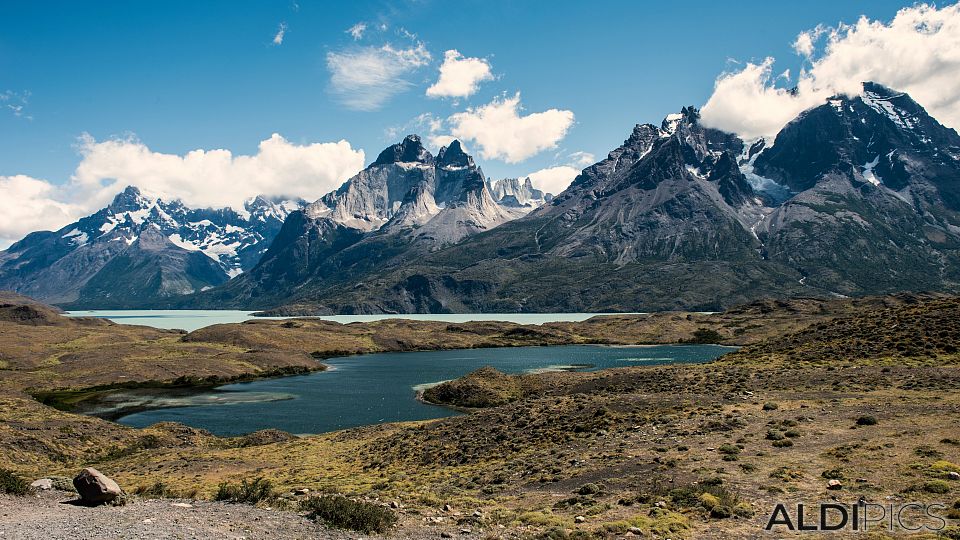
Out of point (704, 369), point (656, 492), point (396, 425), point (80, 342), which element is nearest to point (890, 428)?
point (656, 492)

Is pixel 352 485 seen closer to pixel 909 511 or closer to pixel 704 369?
pixel 909 511

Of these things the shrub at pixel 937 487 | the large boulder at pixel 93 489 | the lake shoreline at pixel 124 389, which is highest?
the shrub at pixel 937 487

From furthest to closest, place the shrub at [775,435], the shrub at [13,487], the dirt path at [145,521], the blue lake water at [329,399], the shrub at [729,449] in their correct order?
the blue lake water at [329,399] < the shrub at [775,435] < the shrub at [729,449] < the shrub at [13,487] < the dirt path at [145,521]

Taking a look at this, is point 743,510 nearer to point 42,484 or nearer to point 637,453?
point 637,453

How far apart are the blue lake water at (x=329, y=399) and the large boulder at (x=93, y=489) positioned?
56.3 metres

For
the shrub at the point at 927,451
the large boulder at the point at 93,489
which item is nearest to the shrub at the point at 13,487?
the large boulder at the point at 93,489

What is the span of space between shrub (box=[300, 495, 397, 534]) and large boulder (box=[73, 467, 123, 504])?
1001cm

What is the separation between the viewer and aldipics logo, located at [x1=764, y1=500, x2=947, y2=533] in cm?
2297

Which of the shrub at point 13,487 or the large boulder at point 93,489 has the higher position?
the large boulder at point 93,489

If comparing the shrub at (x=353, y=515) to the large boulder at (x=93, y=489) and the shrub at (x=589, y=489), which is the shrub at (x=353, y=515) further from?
the shrub at (x=589, y=489)

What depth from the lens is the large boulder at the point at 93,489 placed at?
29.2 metres

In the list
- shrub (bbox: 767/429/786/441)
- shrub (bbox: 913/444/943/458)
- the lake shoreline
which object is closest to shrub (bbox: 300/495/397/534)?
shrub (bbox: 767/429/786/441)

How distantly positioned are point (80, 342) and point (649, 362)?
586 ft

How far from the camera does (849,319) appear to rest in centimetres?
9119
